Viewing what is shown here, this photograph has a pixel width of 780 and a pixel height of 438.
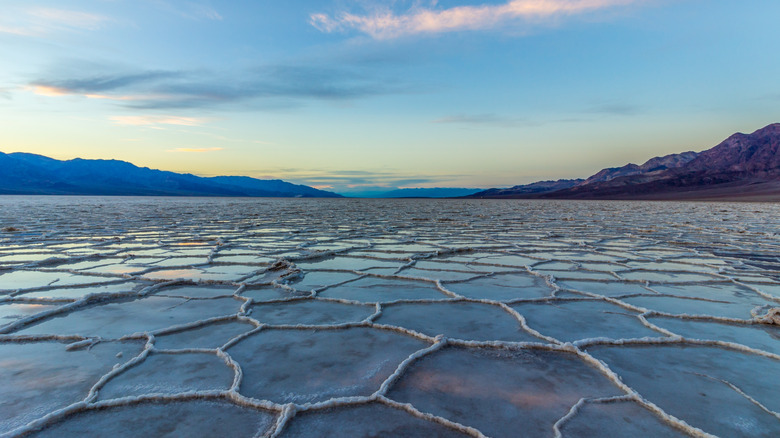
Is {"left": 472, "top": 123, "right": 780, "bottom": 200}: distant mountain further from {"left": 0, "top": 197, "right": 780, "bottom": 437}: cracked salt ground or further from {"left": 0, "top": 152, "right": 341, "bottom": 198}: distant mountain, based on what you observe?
{"left": 0, "top": 152, "right": 341, "bottom": 198}: distant mountain

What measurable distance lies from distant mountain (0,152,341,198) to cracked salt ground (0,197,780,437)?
11605 centimetres

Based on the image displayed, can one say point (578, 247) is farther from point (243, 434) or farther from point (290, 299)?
point (243, 434)

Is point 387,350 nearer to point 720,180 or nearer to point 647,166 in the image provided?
point 720,180

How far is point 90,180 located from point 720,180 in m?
175

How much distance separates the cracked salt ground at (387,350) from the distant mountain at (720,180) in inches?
2014

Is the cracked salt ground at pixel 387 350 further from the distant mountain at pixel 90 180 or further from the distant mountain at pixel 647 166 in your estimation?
the distant mountain at pixel 647 166

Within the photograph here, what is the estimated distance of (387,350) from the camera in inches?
83.0

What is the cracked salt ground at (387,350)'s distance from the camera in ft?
4.73

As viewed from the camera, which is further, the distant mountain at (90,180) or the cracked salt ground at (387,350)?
the distant mountain at (90,180)

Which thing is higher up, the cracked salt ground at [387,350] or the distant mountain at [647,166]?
the distant mountain at [647,166]

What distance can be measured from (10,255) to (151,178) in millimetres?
202884

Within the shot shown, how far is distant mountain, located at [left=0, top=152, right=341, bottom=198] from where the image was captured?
11100cm

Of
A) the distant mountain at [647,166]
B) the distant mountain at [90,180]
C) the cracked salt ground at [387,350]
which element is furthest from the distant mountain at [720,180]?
the distant mountain at [90,180]

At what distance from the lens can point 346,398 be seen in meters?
1.56
